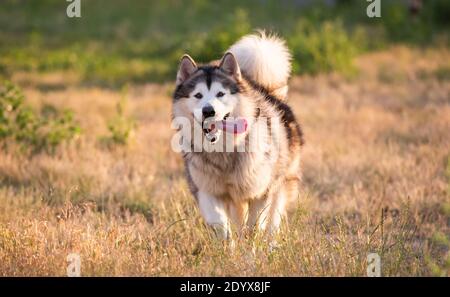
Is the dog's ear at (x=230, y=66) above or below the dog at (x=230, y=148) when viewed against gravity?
above

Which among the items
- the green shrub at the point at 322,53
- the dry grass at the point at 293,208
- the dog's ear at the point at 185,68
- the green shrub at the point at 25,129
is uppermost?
the green shrub at the point at 322,53

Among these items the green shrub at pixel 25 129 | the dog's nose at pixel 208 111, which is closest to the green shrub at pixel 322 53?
the green shrub at pixel 25 129

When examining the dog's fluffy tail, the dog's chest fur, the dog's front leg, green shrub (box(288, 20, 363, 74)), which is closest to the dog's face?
the dog's chest fur

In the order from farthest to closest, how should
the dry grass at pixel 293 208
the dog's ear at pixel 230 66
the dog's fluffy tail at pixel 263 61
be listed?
1. the dog's fluffy tail at pixel 263 61
2. the dog's ear at pixel 230 66
3. the dry grass at pixel 293 208

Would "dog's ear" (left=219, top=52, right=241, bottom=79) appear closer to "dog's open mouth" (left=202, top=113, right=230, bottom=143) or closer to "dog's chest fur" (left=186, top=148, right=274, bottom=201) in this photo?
"dog's open mouth" (left=202, top=113, right=230, bottom=143)

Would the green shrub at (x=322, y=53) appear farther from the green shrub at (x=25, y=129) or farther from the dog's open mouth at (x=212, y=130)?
the dog's open mouth at (x=212, y=130)

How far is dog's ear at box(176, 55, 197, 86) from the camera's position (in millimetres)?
5438

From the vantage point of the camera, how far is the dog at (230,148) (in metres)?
5.21

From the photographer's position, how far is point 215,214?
5.24m

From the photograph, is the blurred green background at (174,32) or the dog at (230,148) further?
the blurred green background at (174,32)

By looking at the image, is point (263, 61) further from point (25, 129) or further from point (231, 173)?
point (25, 129)

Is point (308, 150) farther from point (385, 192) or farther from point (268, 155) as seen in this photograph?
point (268, 155)

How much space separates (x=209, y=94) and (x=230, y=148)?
40 cm

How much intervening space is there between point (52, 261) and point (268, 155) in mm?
1632
